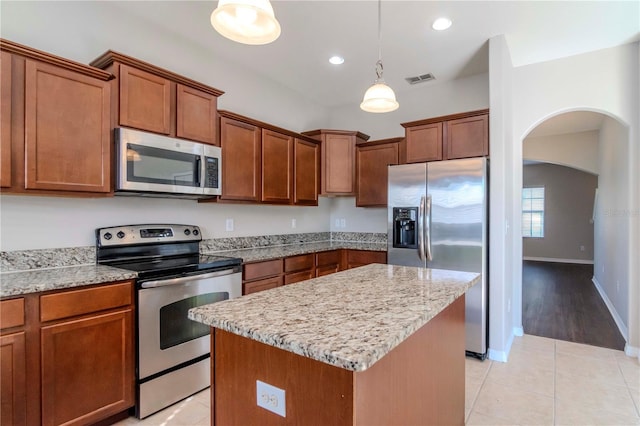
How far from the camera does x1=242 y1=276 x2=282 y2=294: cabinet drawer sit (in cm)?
287

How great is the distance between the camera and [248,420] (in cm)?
110

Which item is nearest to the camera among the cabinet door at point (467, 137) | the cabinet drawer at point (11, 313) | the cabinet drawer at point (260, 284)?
the cabinet drawer at point (11, 313)

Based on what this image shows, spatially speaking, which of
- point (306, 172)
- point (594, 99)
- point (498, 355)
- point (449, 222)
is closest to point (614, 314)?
point (498, 355)

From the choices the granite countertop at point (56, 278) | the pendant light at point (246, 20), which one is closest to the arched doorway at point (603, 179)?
the pendant light at point (246, 20)

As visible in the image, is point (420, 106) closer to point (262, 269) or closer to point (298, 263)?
point (298, 263)

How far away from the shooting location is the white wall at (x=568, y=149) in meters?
6.06

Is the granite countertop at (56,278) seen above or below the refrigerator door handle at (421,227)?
below

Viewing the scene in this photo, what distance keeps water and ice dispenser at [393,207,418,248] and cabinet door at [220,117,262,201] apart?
1.43 meters

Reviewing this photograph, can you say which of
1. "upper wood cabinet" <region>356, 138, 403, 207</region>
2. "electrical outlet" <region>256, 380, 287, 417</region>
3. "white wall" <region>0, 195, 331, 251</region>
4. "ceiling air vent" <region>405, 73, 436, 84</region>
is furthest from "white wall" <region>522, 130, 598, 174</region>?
"electrical outlet" <region>256, 380, 287, 417</region>

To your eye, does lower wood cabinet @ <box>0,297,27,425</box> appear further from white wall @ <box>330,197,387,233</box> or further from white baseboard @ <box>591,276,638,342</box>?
white baseboard @ <box>591,276,638,342</box>

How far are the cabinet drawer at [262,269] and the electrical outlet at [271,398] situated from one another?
1.84 meters

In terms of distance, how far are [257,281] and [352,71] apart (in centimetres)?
248

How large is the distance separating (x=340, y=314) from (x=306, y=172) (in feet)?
9.61

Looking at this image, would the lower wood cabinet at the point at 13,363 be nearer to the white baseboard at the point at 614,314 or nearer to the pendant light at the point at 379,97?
the pendant light at the point at 379,97
